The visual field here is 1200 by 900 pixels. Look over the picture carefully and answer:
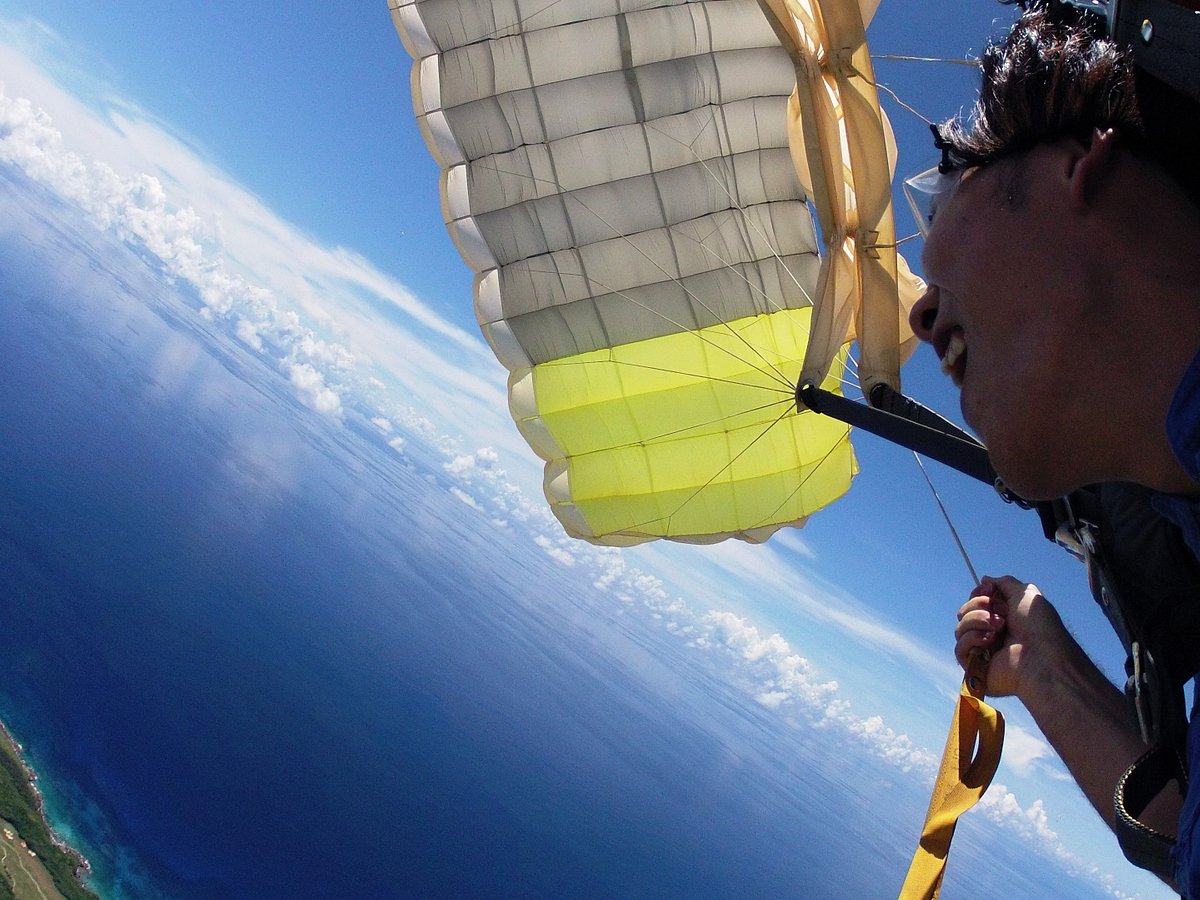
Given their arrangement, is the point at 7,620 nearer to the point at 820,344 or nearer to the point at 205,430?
the point at 820,344

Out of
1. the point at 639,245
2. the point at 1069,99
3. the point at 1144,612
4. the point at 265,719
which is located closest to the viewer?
the point at 1069,99

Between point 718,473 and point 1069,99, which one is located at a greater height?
point 718,473

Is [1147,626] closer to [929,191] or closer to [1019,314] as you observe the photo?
[1019,314]

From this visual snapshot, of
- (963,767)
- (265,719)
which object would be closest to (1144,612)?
(963,767)

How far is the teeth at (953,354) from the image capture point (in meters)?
1.17

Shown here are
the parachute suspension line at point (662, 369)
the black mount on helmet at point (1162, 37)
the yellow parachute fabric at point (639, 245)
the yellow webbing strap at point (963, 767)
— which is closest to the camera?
the black mount on helmet at point (1162, 37)

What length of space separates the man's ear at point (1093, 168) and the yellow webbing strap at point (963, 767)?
1.64 m

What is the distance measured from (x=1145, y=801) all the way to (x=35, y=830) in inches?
2237

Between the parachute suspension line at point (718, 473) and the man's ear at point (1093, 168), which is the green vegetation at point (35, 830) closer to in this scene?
the parachute suspension line at point (718, 473)

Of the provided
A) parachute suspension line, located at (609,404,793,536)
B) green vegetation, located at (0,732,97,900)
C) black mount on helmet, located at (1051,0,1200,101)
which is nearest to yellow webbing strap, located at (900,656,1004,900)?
black mount on helmet, located at (1051,0,1200,101)

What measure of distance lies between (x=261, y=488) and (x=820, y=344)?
16981 cm

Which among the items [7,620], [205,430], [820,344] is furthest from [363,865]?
[205,430]

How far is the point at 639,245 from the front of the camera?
7.47m

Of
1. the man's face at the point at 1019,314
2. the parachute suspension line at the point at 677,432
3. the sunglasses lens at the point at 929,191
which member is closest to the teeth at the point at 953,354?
the man's face at the point at 1019,314
